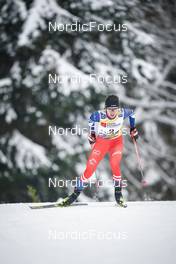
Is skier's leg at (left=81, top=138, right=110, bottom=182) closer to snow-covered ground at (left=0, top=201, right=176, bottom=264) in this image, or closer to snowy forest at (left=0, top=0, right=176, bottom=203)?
snow-covered ground at (left=0, top=201, right=176, bottom=264)

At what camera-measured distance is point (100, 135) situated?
13.0 feet

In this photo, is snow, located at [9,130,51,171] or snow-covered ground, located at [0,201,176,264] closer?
snow-covered ground, located at [0,201,176,264]

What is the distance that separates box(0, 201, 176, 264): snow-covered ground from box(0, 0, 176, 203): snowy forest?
5.26 feet

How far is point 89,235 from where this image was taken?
2.89m

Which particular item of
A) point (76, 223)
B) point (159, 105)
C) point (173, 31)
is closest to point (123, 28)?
point (173, 31)

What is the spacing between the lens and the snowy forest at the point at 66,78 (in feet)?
17.0

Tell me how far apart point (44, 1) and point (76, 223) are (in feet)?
9.65

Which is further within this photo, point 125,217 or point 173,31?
point 173,31

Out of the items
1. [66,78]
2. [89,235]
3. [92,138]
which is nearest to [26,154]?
[66,78]

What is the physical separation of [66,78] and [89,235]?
2439 millimetres

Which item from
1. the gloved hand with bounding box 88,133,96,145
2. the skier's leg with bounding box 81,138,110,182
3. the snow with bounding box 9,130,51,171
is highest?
the gloved hand with bounding box 88,133,96,145

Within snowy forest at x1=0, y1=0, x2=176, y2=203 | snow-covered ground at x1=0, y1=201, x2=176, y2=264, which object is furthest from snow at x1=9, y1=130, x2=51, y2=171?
snow-covered ground at x1=0, y1=201, x2=176, y2=264

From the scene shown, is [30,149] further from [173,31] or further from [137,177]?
[173,31]

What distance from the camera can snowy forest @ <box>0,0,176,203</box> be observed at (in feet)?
17.0
